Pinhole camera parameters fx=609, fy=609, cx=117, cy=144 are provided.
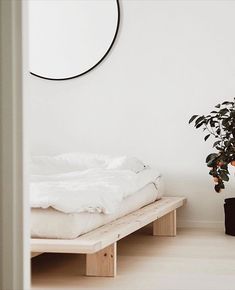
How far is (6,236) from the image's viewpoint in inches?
64.5

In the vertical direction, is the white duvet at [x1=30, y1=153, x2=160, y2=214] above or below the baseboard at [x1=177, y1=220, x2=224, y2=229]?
above

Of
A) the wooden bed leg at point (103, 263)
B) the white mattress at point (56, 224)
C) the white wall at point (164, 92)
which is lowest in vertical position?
the wooden bed leg at point (103, 263)

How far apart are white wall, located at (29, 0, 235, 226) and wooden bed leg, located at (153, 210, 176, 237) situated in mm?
334

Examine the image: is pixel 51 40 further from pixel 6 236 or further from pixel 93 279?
pixel 6 236

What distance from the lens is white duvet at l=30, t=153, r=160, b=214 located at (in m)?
2.55

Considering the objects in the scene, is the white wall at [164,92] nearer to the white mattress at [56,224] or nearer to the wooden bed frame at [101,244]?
the wooden bed frame at [101,244]

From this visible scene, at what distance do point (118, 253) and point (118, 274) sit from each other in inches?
22.7

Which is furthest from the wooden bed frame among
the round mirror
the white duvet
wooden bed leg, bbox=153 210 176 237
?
the round mirror

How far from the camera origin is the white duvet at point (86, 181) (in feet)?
8.36

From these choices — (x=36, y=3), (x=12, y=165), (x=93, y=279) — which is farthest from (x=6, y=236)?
(x=36, y=3)

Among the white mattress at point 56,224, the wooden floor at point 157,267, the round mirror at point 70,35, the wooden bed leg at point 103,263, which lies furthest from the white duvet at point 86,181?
the round mirror at point 70,35

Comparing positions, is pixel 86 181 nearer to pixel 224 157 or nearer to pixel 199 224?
pixel 224 157

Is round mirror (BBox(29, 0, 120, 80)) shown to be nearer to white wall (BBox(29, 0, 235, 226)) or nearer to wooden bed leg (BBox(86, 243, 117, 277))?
white wall (BBox(29, 0, 235, 226))

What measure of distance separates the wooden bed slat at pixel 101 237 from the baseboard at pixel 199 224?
28.9 inches
